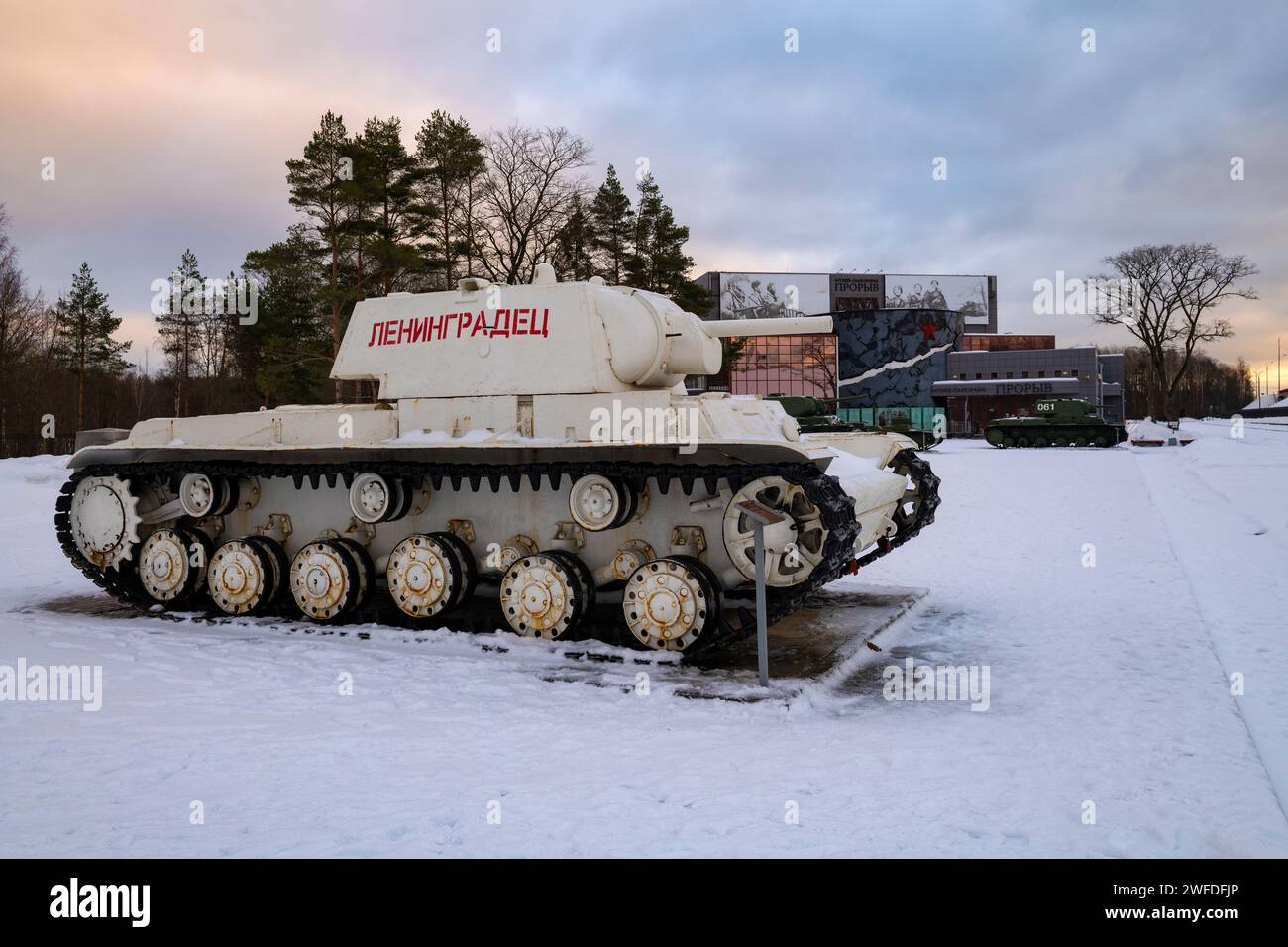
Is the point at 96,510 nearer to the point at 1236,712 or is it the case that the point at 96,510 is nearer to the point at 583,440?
the point at 583,440

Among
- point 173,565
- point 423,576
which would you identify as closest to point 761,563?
point 423,576

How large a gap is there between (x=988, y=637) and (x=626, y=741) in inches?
183

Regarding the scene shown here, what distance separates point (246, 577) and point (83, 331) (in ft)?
142

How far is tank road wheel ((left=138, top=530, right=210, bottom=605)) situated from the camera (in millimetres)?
10625

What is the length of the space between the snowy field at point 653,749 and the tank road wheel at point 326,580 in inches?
24.9

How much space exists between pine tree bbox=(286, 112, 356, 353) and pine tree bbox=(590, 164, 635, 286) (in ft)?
37.0

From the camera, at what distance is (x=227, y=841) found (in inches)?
174

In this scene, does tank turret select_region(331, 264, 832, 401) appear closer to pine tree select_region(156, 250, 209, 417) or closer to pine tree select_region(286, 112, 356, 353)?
pine tree select_region(286, 112, 356, 353)

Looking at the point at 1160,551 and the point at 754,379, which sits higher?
the point at 754,379

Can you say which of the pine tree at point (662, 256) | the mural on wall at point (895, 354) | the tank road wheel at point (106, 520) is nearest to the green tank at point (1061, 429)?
the pine tree at point (662, 256)

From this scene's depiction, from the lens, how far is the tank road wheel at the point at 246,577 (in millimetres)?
10164

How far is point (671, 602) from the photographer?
8.01 m

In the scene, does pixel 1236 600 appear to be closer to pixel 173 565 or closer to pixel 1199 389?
pixel 173 565

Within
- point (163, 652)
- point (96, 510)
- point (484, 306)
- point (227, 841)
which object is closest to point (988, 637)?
point (484, 306)
